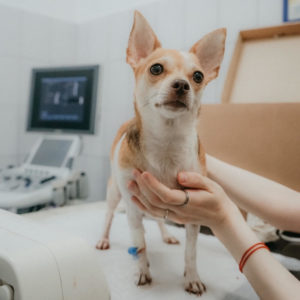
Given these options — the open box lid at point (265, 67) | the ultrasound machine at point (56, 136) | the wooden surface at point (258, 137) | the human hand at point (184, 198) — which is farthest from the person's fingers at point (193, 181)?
the ultrasound machine at point (56, 136)

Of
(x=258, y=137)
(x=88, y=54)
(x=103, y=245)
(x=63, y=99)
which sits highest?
(x=88, y=54)

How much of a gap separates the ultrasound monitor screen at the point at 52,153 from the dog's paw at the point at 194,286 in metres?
1.03

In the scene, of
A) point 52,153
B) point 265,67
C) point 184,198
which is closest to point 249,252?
point 184,198

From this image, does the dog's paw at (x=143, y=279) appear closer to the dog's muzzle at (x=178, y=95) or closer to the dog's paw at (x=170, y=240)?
the dog's paw at (x=170, y=240)

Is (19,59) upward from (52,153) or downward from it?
upward

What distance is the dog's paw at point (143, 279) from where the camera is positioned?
2.41 feet

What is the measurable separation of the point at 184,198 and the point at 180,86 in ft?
0.69

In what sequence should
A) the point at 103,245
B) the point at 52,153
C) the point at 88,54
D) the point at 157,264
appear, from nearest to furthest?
the point at 157,264 → the point at 103,245 → the point at 52,153 → the point at 88,54

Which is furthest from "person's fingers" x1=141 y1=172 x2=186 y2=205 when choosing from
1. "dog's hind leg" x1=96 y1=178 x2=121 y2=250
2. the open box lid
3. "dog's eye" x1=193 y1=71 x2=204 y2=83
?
the open box lid

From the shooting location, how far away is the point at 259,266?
1.93 feet

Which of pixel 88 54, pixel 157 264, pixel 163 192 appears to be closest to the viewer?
pixel 163 192

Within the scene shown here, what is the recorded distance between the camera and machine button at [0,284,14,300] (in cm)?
36

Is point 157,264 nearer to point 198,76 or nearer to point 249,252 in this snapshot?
point 249,252

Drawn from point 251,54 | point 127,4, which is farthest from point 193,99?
point 127,4
